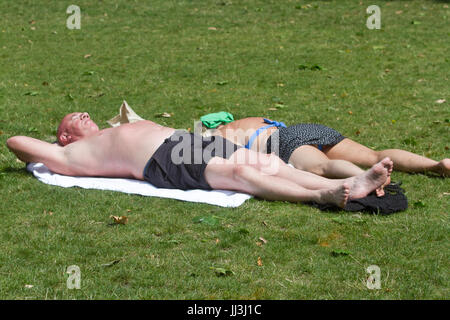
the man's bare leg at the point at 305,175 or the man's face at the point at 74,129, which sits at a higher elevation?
the man's face at the point at 74,129

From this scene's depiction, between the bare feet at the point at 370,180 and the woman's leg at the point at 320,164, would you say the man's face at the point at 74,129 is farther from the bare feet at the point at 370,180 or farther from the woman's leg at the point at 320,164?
the bare feet at the point at 370,180

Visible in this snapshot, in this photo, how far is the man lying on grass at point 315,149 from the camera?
564cm

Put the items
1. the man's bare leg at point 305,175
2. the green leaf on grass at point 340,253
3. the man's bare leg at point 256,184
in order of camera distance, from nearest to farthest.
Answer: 1. the green leaf on grass at point 340,253
2. the man's bare leg at point 305,175
3. the man's bare leg at point 256,184

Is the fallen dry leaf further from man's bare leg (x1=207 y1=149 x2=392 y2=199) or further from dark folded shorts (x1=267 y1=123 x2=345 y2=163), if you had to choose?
dark folded shorts (x1=267 y1=123 x2=345 y2=163)

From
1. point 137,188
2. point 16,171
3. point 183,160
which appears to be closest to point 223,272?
point 183,160

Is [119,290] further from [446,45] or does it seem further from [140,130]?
[446,45]

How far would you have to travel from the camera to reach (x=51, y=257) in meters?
4.32

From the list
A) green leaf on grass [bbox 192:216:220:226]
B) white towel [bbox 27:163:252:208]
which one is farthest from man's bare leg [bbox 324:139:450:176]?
green leaf on grass [bbox 192:216:220:226]

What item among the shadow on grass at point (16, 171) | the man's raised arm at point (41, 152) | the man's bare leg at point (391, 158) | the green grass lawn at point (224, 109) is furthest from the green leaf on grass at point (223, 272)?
the shadow on grass at point (16, 171)

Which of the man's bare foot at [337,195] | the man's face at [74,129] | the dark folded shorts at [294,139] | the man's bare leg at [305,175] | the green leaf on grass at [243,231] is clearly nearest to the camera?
the green leaf on grass at [243,231]

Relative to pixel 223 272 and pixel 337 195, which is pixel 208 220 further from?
pixel 337 195

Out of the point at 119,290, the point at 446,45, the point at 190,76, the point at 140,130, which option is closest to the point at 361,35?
the point at 446,45

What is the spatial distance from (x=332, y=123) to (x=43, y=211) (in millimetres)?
3849

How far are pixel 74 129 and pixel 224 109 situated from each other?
2.80 meters
